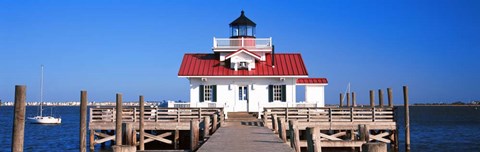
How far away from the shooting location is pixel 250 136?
18.4m

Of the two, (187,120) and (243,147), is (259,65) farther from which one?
(243,147)

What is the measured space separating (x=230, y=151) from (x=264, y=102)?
68.0 ft

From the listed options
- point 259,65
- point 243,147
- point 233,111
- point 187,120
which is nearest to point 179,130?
point 187,120

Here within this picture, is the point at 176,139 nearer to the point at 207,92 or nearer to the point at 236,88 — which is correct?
the point at 207,92

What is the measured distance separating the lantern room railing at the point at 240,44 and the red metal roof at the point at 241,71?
3.32 feet

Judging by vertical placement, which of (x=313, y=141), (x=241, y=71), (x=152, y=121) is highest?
(x=241, y=71)

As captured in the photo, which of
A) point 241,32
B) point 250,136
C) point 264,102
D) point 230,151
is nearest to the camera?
point 230,151

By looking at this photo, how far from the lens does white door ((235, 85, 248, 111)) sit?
34812 millimetres

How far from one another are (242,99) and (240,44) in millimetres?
3963

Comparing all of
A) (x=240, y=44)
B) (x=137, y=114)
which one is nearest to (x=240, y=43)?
(x=240, y=44)

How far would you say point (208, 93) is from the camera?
3481cm

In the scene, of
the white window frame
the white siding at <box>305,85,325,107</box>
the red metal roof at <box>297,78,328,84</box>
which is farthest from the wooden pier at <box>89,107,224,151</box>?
the white siding at <box>305,85,325,107</box>

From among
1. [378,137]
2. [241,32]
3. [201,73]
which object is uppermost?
[241,32]

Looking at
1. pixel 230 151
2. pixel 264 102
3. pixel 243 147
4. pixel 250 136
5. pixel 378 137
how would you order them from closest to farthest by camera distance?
pixel 230 151 → pixel 243 147 → pixel 250 136 → pixel 378 137 → pixel 264 102
